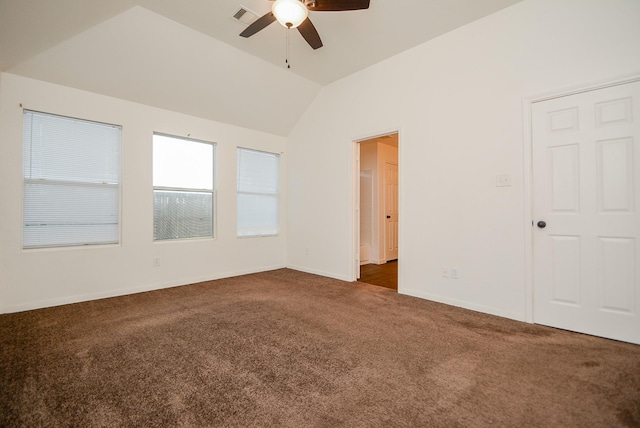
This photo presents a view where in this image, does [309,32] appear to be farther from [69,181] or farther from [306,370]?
[69,181]

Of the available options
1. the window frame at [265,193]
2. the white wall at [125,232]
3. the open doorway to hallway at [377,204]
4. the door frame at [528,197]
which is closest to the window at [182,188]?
the white wall at [125,232]

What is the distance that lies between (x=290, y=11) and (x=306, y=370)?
2.74 m

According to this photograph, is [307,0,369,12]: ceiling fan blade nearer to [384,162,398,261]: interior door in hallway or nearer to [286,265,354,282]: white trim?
[286,265,354,282]: white trim

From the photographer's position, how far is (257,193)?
523 cm

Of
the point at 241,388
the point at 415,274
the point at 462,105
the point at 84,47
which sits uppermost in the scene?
the point at 84,47

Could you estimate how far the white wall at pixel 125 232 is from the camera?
3.03m

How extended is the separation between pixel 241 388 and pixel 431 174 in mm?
3003

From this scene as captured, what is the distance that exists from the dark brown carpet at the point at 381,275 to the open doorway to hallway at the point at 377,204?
4.5 inches

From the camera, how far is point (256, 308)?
3201 millimetres

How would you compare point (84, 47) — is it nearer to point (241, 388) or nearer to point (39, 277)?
point (39, 277)

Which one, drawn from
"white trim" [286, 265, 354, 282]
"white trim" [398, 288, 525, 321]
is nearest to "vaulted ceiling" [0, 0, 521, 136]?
"white trim" [286, 265, 354, 282]

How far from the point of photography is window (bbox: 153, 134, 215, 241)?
4.08m

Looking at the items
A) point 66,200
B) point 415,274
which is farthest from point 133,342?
point 415,274

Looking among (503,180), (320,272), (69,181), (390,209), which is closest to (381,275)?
(320,272)
